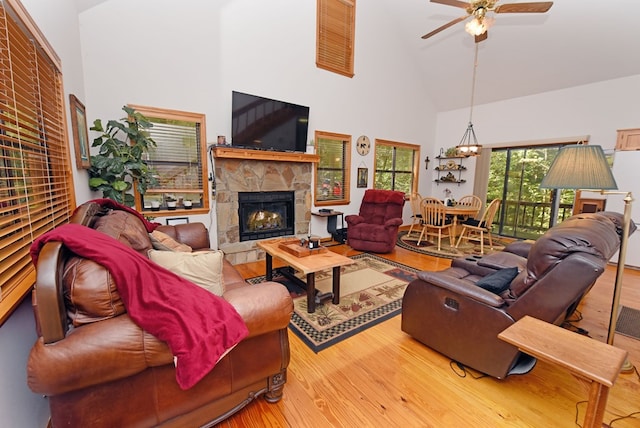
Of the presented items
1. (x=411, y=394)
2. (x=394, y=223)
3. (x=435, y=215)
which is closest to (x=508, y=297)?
(x=411, y=394)

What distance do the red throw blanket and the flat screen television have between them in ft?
9.44

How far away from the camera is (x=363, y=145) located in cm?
543

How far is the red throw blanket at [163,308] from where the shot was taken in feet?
3.41

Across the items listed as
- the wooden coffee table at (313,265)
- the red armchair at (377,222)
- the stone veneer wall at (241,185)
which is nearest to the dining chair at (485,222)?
the red armchair at (377,222)

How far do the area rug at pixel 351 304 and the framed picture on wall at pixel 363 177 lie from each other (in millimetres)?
2154

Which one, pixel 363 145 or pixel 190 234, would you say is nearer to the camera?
pixel 190 234

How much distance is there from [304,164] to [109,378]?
3897 millimetres

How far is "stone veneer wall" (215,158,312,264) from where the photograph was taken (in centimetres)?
385

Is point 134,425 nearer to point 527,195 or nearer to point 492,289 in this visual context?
point 492,289

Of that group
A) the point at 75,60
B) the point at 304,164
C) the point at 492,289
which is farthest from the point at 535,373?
the point at 75,60

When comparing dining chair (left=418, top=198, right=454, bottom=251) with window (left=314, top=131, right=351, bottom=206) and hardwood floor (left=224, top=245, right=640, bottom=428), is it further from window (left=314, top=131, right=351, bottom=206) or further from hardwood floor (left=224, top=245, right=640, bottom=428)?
hardwood floor (left=224, top=245, right=640, bottom=428)

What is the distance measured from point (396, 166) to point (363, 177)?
1.16 metres

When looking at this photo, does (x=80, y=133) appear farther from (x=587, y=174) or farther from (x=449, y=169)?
(x=449, y=169)

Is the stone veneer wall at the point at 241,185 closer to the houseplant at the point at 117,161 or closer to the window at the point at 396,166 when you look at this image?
the houseplant at the point at 117,161
